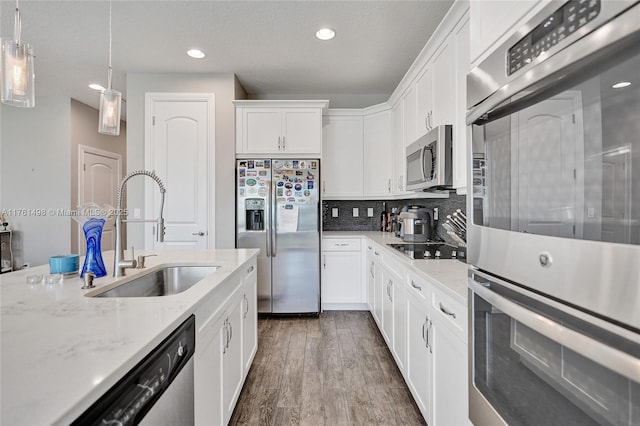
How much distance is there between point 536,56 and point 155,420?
1.26 meters

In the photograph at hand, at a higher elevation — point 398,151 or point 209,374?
point 398,151

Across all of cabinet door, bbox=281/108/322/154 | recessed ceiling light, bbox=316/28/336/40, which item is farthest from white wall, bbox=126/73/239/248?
recessed ceiling light, bbox=316/28/336/40

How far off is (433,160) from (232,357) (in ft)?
5.87

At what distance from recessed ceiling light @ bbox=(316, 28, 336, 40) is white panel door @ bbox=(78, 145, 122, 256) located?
3763 mm

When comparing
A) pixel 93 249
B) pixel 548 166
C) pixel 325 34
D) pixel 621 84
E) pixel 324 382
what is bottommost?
pixel 324 382

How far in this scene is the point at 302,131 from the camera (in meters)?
3.39

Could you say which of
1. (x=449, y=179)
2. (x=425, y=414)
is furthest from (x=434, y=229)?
(x=425, y=414)

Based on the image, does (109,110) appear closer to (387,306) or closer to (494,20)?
(494,20)

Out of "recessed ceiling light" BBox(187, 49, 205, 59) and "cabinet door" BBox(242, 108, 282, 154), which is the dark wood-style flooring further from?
"recessed ceiling light" BBox(187, 49, 205, 59)

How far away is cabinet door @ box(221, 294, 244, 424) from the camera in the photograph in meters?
1.45

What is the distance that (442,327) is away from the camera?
133 centimetres

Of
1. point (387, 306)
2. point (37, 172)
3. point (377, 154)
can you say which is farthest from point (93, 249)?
point (37, 172)

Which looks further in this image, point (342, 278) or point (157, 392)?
point (342, 278)

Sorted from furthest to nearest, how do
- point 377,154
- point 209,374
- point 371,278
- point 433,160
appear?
1. point 377,154
2. point 371,278
3. point 433,160
4. point 209,374
